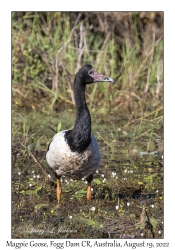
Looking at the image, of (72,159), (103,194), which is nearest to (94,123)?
(103,194)

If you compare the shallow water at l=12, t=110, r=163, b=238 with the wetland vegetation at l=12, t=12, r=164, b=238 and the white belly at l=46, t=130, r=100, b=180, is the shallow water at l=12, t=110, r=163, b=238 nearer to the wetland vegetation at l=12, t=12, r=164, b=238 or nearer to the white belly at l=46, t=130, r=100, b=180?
the wetland vegetation at l=12, t=12, r=164, b=238

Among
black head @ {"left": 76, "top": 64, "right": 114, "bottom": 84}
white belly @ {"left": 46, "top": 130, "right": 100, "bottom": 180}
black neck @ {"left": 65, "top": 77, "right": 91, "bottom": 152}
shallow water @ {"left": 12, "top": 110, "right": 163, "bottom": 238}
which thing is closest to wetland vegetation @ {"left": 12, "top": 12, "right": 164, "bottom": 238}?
shallow water @ {"left": 12, "top": 110, "right": 163, "bottom": 238}

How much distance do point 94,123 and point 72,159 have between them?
152 inches

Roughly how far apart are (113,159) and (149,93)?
311 centimetres

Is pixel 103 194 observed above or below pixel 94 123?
below

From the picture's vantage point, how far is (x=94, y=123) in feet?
32.7

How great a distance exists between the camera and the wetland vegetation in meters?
6.05

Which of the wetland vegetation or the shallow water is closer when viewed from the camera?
the shallow water

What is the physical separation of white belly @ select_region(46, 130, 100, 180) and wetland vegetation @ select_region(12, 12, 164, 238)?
1.40 ft

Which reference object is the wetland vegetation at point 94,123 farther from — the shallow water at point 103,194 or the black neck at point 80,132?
the black neck at point 80,132

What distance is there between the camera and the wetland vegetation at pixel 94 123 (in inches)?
238

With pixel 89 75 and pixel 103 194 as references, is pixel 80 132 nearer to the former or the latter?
pixel 89 75
